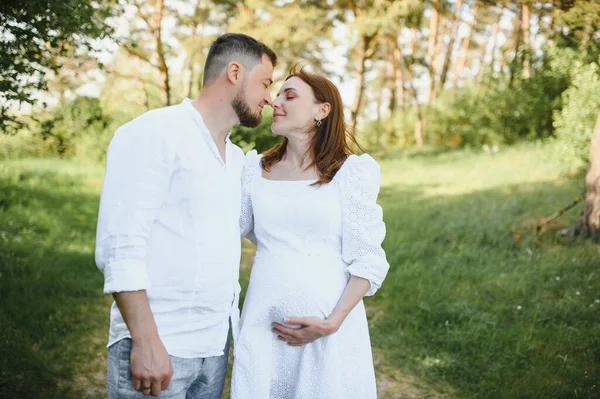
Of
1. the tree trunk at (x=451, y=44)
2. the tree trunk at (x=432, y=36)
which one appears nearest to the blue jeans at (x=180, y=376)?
the tree trunk at (x=432, y=36)

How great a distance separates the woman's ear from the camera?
265 centimetres

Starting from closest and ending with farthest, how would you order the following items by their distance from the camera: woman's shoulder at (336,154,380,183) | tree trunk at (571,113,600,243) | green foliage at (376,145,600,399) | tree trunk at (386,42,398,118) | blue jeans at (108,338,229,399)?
blue jeans at (108,338,229,399)
woman's shoulder at (336,154,380,183)
green foliage at (376,145,600,399)
tree trunk at (571,113,600,243)
tree trunk at (386,42,398,118)

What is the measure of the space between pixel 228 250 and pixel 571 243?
20.3 feet

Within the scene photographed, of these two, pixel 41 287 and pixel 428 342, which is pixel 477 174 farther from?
pixel 41 287

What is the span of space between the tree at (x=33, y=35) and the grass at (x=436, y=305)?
194 centimetres

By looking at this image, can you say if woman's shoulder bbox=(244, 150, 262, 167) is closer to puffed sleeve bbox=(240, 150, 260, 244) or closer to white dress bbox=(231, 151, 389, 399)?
puffed sleeve bbox=(240, 150, 260, 244)

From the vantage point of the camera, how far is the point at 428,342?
5.02 metres

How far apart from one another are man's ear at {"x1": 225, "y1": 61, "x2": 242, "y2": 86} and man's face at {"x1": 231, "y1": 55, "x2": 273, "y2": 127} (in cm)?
4

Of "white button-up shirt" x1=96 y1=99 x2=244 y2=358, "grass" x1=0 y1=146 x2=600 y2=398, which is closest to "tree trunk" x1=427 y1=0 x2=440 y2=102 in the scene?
"grass" x1=0 y1=146 x2=600 y2=398

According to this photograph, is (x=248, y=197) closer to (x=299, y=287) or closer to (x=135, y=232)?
(x=299, y=287)

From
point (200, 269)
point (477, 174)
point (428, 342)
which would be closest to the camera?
point (200, 269)

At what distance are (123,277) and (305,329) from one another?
0.95 metres

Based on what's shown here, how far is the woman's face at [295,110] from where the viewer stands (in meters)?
2.62

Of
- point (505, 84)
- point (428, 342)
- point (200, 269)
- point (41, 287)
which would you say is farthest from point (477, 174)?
point (200, 269)
